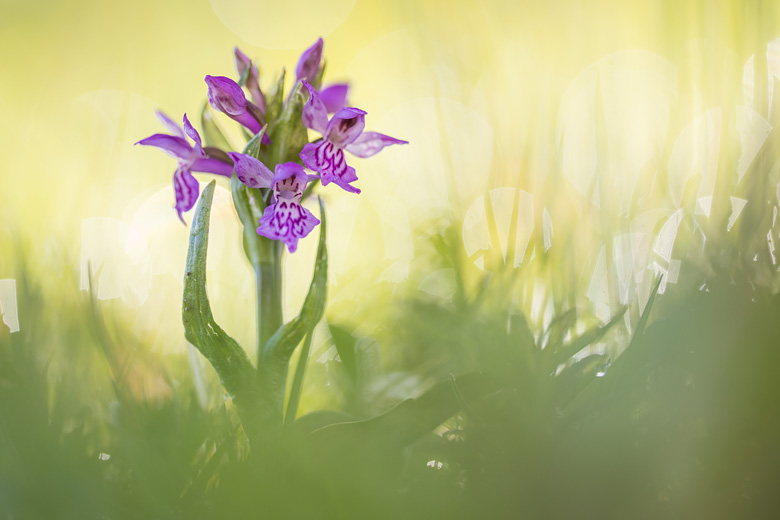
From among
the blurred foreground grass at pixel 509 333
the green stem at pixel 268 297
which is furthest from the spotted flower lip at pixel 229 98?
the blurred foreground grass at pixel 509 333

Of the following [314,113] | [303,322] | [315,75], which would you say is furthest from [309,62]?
[303,322]

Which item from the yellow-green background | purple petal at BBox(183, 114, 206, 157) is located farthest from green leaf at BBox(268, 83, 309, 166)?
the yellow-green background

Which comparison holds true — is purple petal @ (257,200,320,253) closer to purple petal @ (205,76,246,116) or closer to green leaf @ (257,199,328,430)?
green leaf @ (257,199,328,430)

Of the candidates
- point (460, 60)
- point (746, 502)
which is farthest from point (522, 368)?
point (460, 60)

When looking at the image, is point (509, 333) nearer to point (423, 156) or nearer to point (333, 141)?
point (333, 141)

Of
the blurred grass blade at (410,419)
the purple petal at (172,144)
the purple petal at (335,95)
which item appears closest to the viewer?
the blurred grass blade at (410,419)

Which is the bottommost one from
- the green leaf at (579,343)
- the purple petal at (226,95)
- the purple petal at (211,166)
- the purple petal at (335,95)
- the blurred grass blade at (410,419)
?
the blurred grass blade at (410,419)

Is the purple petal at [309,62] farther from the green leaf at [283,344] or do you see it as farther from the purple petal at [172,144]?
the green leaf at [283,344]
